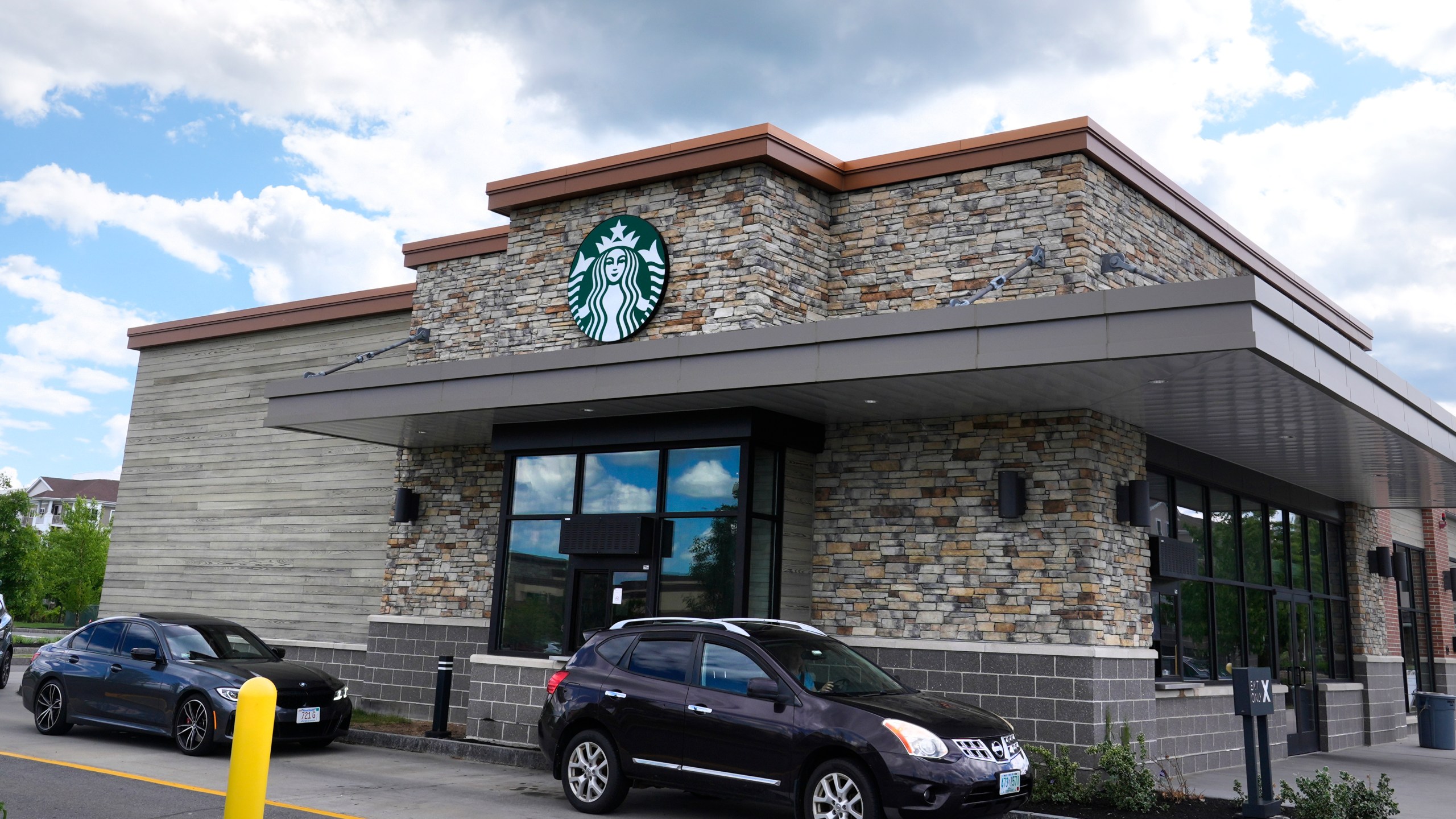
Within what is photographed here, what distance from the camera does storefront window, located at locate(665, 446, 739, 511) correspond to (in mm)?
12867

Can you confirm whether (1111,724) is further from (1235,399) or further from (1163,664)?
(1235,399)

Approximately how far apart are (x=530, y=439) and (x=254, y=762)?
33.7 feet

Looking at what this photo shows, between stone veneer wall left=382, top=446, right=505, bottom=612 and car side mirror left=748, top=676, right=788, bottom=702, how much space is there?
7.05 meters

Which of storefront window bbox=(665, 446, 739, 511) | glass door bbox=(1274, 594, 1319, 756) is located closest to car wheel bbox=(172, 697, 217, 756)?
storefront window bbox=(665, 446, 739, 511)

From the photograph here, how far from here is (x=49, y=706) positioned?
13.5 meters

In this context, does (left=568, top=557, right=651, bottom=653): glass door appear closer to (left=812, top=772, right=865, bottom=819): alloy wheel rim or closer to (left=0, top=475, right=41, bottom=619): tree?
(left=812, top=772, right=865, bottom=819): alloy wheel rim

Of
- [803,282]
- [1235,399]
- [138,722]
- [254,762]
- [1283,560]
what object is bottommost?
[138,722]

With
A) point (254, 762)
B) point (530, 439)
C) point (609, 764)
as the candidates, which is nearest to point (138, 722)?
point (530, 439)

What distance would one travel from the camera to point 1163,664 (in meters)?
13.2

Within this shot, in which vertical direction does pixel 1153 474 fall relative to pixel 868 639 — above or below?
above

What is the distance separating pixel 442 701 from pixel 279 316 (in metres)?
8.71

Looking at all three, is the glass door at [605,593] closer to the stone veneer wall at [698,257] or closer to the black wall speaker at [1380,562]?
the stone veneer wall at [698,257]

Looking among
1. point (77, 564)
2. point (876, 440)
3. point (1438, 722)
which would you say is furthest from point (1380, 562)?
point (77, 564)

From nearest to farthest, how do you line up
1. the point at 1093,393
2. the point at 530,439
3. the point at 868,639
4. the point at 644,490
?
the point at 1093,393 → the point at 868,639 → the point at 644,490 → the point at 530,439
